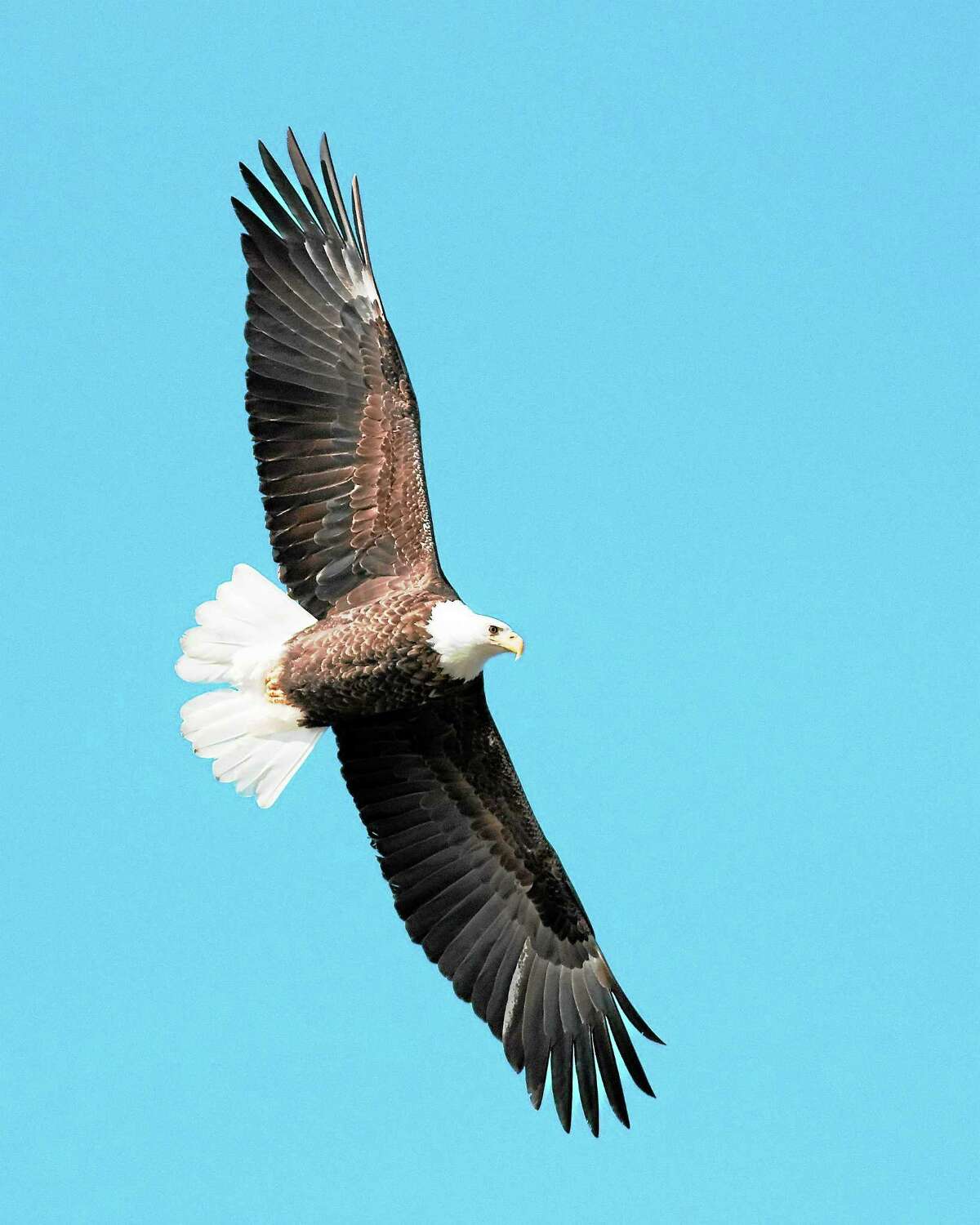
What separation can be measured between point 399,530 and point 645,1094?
3.18 metres

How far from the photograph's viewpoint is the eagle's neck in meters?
10.4

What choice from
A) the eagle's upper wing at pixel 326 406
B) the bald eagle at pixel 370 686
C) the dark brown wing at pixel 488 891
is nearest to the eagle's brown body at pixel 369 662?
the bald eagle at pixel 370 686

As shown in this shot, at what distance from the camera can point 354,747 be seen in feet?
37.0

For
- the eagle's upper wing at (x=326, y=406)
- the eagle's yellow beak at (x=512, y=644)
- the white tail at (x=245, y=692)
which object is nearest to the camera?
the eagle's yellow beak at (x=512, y=644)

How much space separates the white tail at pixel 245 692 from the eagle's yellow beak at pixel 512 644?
106 cm

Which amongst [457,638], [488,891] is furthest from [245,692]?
[488,891]

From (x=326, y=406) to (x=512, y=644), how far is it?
5.67 feet

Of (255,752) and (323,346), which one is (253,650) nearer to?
(255,752)

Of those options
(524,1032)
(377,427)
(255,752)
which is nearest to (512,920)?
(524,1032)

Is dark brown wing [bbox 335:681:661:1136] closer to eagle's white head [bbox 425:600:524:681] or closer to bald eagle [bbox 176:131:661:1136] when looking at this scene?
bald eagle [bbox 176:131:661:1136]

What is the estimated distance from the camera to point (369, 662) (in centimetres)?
1050

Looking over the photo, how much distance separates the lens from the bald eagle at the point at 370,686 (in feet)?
35.6

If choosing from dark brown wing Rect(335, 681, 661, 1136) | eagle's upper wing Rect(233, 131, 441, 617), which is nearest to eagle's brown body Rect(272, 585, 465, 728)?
eagle's upper wing Rect(233, 131, 441, 617)

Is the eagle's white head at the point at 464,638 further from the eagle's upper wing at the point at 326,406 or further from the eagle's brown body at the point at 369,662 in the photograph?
the eagle's upper wing at the point at 326,406
